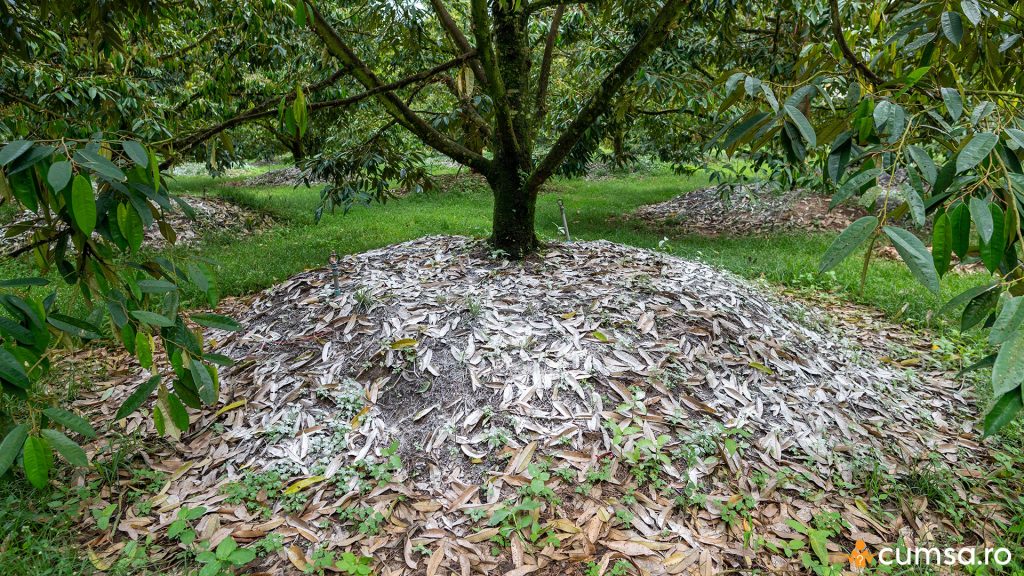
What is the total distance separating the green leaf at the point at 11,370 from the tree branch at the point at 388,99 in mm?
1994

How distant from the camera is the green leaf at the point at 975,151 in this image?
3.63ft

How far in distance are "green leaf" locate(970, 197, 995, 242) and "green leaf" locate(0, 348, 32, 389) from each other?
1980mm

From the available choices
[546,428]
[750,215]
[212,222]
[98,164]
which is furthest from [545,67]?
[212,222]

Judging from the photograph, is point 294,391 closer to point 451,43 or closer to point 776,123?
point 776,123

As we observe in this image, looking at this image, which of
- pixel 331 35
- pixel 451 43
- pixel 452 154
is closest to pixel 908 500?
pixel 452 154

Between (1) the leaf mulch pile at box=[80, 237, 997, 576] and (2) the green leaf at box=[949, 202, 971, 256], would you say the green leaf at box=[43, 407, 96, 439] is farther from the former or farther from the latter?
(2) the green leaf at box=[949, 202, 971, 256]

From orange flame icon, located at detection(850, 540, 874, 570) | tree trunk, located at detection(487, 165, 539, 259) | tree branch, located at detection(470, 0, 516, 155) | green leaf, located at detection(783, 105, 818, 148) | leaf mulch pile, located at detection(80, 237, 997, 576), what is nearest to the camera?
green leaf, located at detection(783, 105, 818, 148)

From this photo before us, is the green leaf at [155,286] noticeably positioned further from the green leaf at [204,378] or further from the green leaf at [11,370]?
the green leaf at [11,370]

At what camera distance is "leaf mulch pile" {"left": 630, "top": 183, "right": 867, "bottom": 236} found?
25.3ft

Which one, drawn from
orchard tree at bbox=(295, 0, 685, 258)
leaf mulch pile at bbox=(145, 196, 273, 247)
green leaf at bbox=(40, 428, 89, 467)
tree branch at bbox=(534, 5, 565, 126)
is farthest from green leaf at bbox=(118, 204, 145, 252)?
leaf mulch pile at bbox=(145, 196, 273, 247)

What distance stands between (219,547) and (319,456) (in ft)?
1.80

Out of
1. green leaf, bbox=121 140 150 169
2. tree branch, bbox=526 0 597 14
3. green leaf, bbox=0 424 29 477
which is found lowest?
green leaf, bbox=0 424 29 477

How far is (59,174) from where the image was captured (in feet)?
3.80

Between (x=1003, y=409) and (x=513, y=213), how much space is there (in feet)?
10.2
